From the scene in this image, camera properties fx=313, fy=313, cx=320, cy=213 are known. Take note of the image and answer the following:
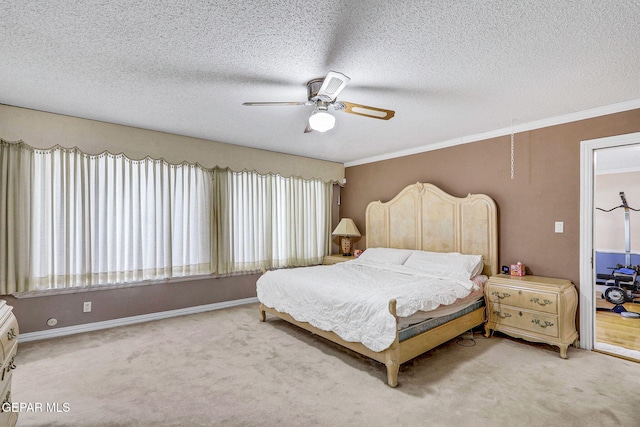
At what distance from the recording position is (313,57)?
2.20m

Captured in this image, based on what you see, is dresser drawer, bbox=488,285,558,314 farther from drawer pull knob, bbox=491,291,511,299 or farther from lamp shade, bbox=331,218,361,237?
lamp shade, bbox=331,218,361,237

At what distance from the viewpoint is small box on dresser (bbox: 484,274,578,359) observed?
299 cm

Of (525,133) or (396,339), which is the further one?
(525,133)

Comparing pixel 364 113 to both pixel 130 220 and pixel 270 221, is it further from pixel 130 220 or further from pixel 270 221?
pixel 130 220

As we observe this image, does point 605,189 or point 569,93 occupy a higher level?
point 569,93

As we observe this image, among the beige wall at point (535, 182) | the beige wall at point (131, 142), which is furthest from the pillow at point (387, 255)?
the beige wall at point (131, 142)

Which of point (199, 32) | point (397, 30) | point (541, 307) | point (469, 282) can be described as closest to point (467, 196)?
point (469, 282)

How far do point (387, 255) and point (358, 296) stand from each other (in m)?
1.91

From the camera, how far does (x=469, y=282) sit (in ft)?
11.0

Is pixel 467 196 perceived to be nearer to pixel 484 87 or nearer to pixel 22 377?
pixel 484 87

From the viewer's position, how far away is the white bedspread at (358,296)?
2.59 meters

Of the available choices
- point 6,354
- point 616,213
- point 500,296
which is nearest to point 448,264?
point 500,296

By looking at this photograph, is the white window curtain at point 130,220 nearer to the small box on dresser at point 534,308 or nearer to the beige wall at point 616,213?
→ the small box on dresser at point 534,308

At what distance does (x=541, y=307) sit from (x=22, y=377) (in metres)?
4.67
